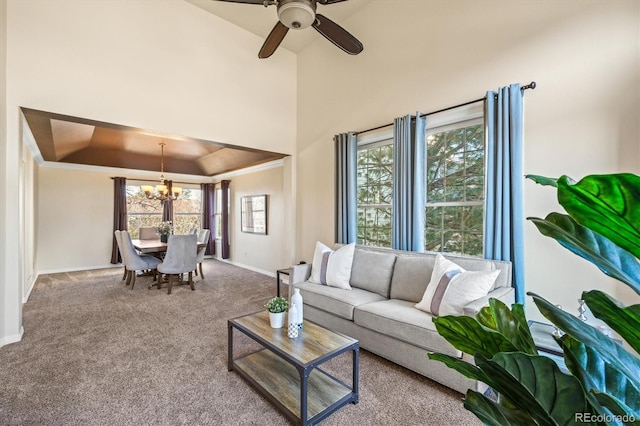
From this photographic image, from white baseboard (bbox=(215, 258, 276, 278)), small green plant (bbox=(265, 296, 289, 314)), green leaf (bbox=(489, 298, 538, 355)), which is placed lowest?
white baseboard (bbox=(215, 258, 276, 278))

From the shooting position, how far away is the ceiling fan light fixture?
6.66 ft

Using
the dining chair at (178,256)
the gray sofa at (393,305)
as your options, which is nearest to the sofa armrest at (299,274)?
the gray sofa at (393,305)

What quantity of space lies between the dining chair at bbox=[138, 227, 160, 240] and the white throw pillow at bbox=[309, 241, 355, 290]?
516 centimetres

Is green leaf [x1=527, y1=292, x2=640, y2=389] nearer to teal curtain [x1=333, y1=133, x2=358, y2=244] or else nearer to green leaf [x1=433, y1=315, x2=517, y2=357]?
green leaf [x1=433, y1=315, x2=517, y2=357]

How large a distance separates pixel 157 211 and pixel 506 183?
7868 millimetres

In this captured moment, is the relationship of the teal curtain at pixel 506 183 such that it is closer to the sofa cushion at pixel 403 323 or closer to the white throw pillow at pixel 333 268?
the sofa cushion at pixel 403 323

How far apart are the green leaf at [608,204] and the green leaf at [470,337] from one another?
11.3 inches

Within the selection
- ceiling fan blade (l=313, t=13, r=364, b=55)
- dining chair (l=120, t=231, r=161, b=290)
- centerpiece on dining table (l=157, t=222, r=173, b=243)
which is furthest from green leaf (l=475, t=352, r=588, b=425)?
centerpiece on dining table (l=157, t=222, r=173, b=243)

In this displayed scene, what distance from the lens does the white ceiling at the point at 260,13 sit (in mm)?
3896

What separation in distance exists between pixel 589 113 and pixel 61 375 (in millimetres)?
4697

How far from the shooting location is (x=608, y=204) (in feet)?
1.45

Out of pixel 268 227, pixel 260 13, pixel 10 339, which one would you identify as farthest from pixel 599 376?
pixel 268 227

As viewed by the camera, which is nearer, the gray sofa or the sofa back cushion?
the gray sofa

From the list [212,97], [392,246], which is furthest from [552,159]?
[212,97]
